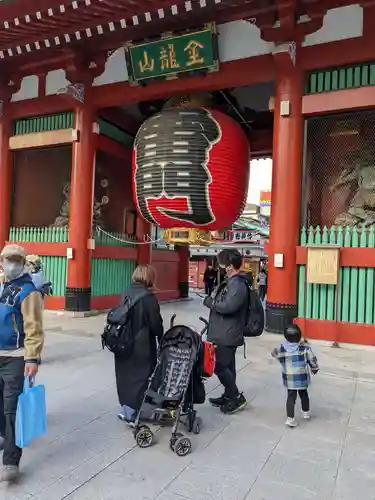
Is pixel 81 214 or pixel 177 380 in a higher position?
pixel 81 214

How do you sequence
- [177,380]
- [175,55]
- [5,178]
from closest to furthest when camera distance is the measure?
[177,380] < [175,55] < [5,178]

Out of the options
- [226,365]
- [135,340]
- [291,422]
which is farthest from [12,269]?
[291,422]

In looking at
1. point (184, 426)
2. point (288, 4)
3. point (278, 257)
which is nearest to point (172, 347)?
point (184, 426)

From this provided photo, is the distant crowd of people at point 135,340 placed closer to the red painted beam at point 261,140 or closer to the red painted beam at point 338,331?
the red painted beam at point 338,331

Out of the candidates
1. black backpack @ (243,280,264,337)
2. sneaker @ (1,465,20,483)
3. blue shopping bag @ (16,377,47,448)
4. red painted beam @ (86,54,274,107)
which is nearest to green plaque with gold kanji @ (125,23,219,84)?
red painted beam @ (86,54,274,107)

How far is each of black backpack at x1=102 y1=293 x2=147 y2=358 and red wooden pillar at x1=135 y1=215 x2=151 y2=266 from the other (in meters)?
9.08

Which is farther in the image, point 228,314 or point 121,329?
point 228,314

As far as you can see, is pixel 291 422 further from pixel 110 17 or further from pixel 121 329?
pixel 110 17

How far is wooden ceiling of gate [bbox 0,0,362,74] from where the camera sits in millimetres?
7480

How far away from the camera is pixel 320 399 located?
450 cm

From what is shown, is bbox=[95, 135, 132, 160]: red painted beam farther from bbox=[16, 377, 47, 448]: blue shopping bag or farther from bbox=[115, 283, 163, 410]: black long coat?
bbox=[16, 377, 47, 448]: blue shopping bag

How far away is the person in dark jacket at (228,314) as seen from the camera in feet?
12.5

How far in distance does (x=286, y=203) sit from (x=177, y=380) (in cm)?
505

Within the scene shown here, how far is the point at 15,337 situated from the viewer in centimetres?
279
